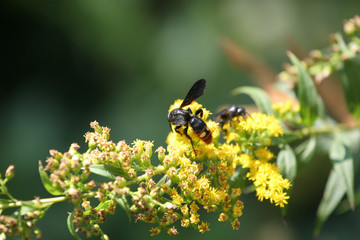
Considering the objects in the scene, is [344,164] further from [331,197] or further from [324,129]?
[324,129]

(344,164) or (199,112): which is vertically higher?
(199,112)

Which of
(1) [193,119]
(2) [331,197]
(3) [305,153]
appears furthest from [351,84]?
(1) [193,119]

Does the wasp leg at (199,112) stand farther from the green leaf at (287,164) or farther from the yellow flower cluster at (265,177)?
the green leaf at (287,164)

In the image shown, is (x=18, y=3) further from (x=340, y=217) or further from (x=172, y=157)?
(x=340, y=217)

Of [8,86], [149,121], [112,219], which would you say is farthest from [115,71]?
[112,219]

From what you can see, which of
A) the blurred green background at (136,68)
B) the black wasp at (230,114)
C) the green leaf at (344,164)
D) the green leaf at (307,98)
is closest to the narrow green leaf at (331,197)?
the green leaf at (344,164)

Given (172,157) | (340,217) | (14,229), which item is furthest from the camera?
(340,217)
